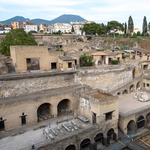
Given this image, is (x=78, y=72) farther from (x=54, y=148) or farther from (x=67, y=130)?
(x=54, y=148)

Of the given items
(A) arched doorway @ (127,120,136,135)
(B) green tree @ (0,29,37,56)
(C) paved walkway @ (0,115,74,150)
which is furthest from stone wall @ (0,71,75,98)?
(B) green tree @ (0,29,37,56)

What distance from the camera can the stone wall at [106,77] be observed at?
25.2m

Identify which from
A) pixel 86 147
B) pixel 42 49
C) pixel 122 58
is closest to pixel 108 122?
pixel 86 147

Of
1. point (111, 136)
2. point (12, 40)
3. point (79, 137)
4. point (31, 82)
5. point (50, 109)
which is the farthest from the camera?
point (12, 40)

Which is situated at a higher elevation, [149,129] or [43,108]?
[43,108]

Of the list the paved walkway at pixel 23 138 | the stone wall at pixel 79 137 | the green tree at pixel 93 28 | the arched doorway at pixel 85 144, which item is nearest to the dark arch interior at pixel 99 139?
the stone wall at pixel 79 137

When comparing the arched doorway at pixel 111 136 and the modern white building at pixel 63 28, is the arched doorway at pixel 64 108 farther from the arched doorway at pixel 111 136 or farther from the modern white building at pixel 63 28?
the modern white building at pixel 63 28

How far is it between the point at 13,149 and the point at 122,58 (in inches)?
1215

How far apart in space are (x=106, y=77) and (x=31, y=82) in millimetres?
13271

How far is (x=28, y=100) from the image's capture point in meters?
17.2

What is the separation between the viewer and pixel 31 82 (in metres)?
20.5

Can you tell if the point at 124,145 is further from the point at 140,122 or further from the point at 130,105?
the point at 130,105

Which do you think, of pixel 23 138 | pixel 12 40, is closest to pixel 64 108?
pixel 23 138

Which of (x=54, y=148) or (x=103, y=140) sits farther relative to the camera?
(x=103, y=140)
